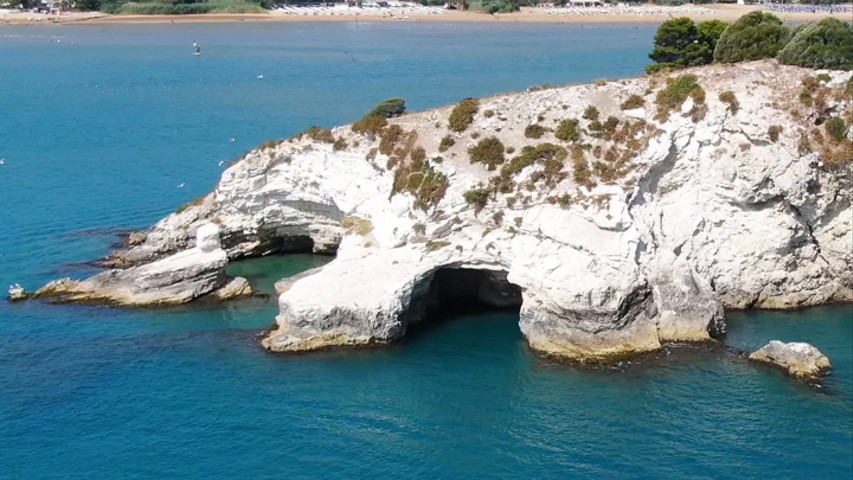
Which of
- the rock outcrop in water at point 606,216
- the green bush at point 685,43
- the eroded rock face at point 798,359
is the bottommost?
the eroded rock face at point 798,359

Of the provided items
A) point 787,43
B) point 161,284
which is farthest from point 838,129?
point 161,284

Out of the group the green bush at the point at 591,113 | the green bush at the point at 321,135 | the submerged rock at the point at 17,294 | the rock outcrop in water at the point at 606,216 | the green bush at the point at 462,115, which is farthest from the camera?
the green bush at the point at 321,135

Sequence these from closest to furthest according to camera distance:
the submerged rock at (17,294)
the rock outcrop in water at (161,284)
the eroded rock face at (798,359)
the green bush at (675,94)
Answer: the eroded rock face at (798,359) < the green bush at (675,94) < the rock outcrop in water at (161,284) < the submerged rock at (17,294)

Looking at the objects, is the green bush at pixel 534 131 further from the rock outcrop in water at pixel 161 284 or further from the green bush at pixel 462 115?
the rock outcrop in water at pixel 161 284

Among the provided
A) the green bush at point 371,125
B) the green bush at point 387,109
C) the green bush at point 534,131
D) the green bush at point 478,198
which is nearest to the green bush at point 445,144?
the green bush at point 478,198

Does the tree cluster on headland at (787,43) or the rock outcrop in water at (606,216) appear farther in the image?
the tree cluster on headland at (787,43)

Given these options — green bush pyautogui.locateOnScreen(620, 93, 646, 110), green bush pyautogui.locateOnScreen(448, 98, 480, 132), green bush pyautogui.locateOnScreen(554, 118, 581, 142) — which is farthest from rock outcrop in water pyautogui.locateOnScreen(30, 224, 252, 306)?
green bush pyautogui.locateOnScreen(620, 93, 646, 110)
